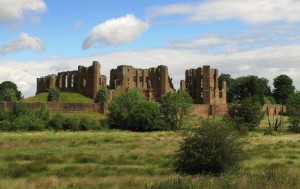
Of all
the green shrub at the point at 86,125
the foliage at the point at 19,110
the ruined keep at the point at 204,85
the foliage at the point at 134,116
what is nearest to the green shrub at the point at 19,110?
the foliage at the point at 19,110

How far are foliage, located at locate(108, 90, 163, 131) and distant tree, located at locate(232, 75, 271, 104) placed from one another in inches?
2391

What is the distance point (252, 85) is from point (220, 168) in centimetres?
11297

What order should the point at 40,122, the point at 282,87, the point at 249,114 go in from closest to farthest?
the point at 249,114 → the point at 40,122 → the point at 282,87

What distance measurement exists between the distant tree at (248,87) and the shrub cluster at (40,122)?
229 ft

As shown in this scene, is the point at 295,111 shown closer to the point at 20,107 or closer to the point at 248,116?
the point at 248,116

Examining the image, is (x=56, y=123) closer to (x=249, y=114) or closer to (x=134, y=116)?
(x=134, y=116)

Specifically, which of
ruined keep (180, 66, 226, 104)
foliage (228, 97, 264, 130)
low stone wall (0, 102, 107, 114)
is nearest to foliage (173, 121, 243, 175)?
foliage (228, 97, 264, 130)

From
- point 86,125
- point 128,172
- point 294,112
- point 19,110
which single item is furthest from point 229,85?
point 128,172

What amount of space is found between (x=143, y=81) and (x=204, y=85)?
53.5 ft

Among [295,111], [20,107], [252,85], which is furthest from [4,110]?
[252,85]

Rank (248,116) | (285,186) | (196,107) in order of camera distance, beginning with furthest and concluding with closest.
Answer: (196,107) < (248,116) < (285,186)

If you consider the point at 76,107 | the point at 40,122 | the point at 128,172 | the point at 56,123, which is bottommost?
the point at 128,172

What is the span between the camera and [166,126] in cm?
6694

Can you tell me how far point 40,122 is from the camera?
65500 mm
